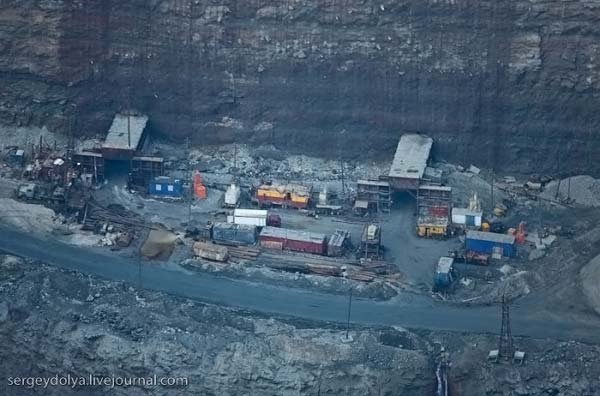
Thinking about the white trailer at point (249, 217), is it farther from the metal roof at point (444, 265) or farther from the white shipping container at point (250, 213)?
the metal roof at point (444, 265)

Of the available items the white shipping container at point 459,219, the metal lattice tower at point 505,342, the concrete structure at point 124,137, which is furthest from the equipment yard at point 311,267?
the concrete structure at point 124,137

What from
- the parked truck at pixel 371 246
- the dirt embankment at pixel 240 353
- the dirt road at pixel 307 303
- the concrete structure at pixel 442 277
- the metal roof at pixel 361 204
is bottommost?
the dirt embankment at pixel 240 353

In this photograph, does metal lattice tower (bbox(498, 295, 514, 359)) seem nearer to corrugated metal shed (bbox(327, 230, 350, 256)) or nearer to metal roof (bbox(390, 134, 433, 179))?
corrugated metal shed (bbox(327, 230, 350, 256))

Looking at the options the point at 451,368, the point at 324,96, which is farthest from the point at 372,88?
the point at 451,368

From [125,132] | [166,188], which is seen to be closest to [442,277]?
[166,188]

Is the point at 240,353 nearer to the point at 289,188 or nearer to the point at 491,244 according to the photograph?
the point at 491,244

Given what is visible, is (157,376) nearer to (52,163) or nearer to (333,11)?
(52,163)

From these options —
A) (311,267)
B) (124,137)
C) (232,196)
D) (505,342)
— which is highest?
(124,137)

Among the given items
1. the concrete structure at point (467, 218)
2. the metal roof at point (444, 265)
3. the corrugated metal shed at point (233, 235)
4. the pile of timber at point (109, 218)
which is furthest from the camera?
the pile of timber at point (109, 218)
